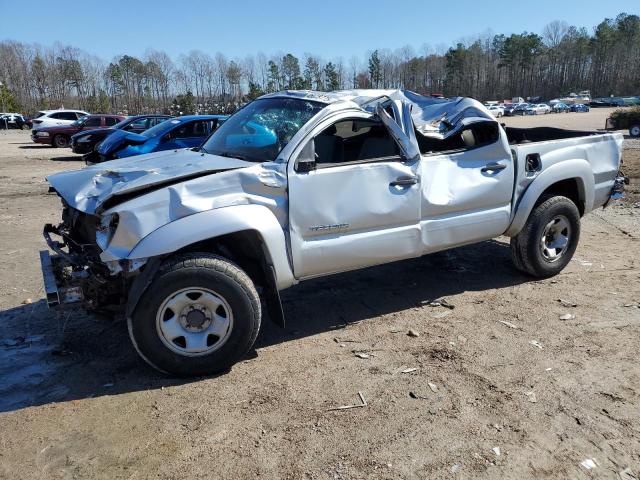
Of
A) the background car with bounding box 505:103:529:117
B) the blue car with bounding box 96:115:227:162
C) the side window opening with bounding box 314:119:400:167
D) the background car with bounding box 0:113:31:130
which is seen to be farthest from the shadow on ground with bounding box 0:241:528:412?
the background car with bounding box 505:103:529:117

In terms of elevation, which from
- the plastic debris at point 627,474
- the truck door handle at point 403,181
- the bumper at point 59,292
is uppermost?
the truck door handle at point 403,181

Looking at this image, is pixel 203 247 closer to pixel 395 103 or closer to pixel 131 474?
pixel 131 474

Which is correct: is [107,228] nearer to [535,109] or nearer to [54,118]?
[54,118]

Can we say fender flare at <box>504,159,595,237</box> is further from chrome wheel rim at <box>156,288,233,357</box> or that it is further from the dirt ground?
chrome wheel rim at <box>156,288,233,357</box>

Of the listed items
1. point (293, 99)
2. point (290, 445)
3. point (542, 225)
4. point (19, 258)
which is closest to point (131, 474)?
Answer: point (290, 445)

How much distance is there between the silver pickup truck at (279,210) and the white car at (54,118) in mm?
25239

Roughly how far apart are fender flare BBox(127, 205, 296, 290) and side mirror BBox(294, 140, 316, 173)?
0.44 metres

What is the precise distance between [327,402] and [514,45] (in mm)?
136588

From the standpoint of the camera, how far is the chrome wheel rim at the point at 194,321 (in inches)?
142

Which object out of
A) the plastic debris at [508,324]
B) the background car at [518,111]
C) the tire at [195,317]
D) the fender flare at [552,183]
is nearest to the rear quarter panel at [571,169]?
the fender flare at [552,183]

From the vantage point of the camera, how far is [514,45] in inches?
4850

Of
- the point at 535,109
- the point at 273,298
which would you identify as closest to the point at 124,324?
the point at 273,298

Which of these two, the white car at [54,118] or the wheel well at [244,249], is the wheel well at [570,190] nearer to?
the wheel well at [244,249]

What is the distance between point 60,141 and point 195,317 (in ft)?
83.7
